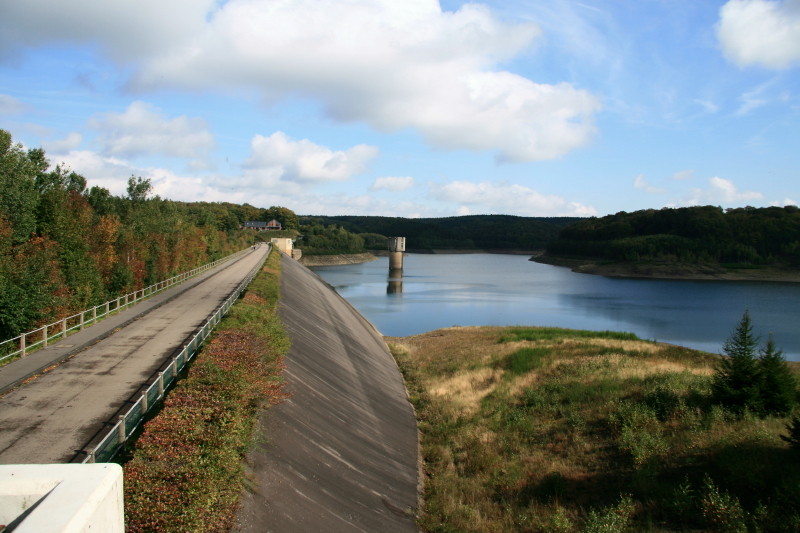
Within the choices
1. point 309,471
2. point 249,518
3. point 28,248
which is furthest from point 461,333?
point 249,518

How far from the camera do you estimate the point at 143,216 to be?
197 ft

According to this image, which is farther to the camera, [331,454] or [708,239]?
[708,239]

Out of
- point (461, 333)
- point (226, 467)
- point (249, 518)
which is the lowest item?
point (461, 333)

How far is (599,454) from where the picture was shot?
17625 mm

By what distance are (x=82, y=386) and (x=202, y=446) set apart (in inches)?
305

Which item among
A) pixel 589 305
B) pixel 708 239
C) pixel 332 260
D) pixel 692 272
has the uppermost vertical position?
pixel 708 239

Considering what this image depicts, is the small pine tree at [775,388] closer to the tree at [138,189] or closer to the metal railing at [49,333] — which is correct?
the metal railing at [49,333]

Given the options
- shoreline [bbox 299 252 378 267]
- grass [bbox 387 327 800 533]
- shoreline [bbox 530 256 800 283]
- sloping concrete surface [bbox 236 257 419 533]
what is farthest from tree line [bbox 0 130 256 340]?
shoreline [bbox 530 256 800 283]

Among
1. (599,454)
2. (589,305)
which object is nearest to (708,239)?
(589,305)

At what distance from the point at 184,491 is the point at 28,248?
29.9 m

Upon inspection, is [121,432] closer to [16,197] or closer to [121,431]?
[121,431]

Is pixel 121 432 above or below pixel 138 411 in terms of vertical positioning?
above

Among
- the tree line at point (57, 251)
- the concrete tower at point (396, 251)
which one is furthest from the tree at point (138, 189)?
the concrete tower at point (396, 251)

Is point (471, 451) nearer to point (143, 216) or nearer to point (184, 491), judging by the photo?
point (184, 491)
